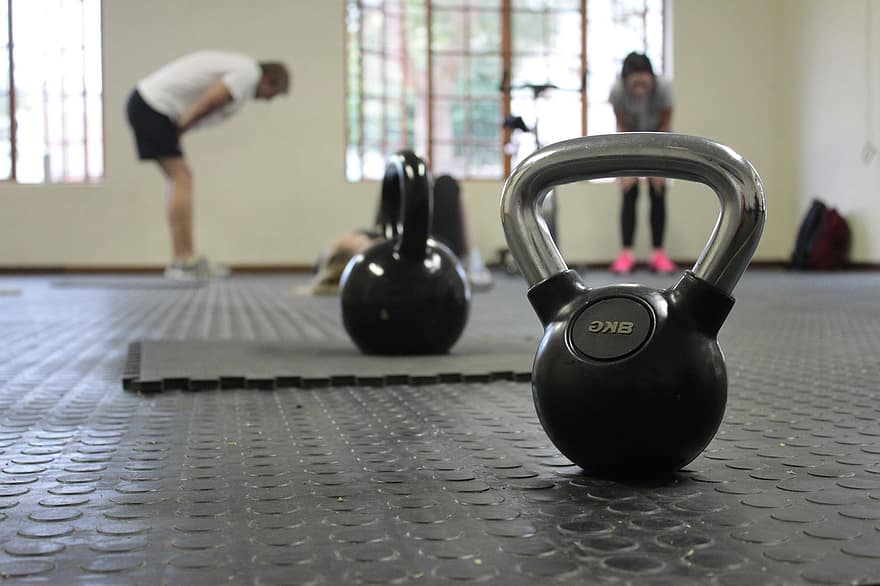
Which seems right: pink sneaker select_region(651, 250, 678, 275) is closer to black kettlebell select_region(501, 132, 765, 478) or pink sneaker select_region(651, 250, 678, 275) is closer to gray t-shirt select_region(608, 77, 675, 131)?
gray t-shirt select_region(608, 77, 675, 131)

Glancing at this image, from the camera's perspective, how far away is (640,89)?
7637 millimetres

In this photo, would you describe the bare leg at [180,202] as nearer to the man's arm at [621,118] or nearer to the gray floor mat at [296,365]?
the man's arm at [621,118]

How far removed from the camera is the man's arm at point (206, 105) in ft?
23.7

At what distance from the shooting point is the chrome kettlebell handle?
999 millimetres

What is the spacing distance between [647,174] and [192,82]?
6.74 m

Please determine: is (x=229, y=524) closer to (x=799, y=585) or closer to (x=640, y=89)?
(x=799, y=585)

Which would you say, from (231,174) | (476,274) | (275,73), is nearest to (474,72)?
(275,73)

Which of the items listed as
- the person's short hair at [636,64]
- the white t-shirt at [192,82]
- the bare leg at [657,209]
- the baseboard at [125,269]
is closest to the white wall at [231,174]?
the baseboard at [125,269]

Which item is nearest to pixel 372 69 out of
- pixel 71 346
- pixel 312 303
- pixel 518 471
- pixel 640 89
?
pixel 640 89

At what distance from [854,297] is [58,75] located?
6.72 m

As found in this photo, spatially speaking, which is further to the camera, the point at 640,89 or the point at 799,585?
the point at 640,89

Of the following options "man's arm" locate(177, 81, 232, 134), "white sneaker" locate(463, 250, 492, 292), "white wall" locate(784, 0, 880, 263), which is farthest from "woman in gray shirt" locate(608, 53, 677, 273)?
"man's arm" locate(177, 81, 232, 134)

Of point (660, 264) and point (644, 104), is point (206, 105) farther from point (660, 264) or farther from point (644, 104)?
point (660, 264)

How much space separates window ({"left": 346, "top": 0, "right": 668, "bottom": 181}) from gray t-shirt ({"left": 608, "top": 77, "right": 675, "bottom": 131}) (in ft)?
4.42
